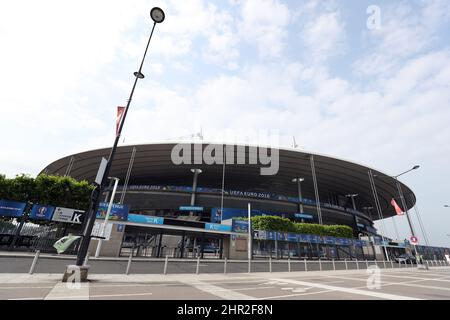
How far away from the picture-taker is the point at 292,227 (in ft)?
92.4

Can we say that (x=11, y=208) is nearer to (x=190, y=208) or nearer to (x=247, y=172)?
(x=190, y=208)

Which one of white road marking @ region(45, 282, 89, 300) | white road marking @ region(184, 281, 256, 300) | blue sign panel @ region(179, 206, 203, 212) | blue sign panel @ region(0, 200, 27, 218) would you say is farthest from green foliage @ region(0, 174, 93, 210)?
white road marking @ region(184, 281, 256, 300)

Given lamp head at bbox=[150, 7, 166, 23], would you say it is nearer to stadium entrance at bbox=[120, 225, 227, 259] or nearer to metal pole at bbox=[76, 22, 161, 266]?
metal pole at bbox=[76, 22, 161, 266]

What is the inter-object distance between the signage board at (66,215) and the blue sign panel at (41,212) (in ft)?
2.01

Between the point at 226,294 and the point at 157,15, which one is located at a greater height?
the point at 157,15

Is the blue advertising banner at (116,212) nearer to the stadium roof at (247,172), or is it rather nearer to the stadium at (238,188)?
the stadium at (238,188)

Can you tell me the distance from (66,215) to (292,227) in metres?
25.0

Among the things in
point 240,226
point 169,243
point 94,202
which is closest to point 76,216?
point 169,243

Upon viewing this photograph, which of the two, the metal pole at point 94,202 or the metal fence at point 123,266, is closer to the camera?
the metal pole at point 94,202

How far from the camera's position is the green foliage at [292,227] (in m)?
26.2

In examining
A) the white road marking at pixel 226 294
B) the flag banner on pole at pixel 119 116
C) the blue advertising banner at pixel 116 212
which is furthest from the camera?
the blue advertising banner at pixel 116 212

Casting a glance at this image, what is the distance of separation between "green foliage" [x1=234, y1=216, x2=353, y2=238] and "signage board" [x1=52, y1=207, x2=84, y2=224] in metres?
16.7

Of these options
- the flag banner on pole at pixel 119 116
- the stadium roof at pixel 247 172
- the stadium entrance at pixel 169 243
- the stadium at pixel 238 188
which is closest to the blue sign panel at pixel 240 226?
the stadium entrance at pixel 169 243

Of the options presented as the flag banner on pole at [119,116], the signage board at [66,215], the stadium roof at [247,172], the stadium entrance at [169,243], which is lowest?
the stadium entrance at [169,243]
